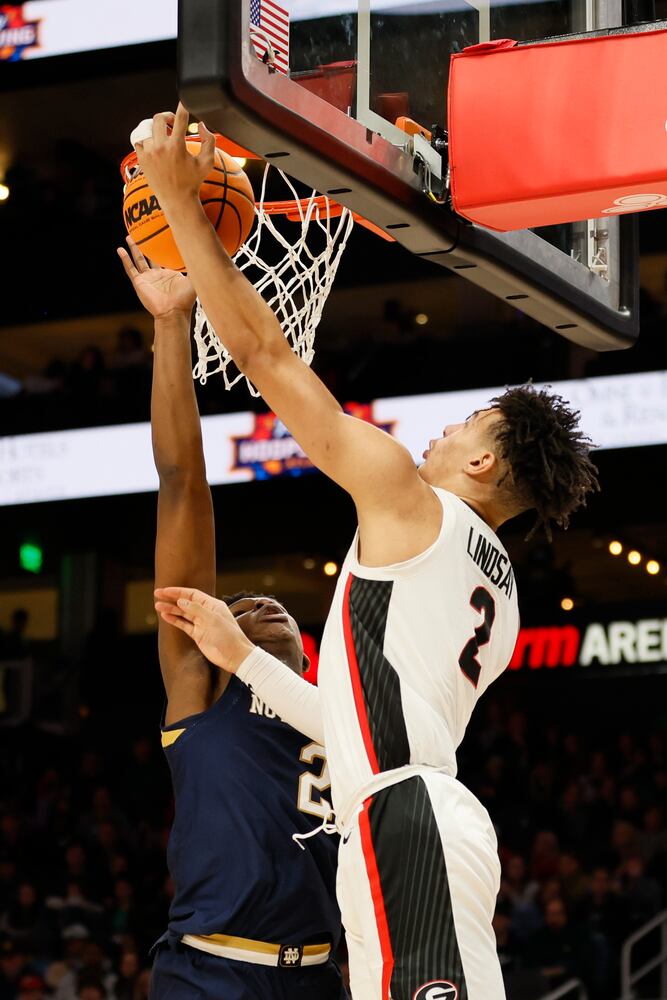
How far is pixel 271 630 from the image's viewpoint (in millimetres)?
3836

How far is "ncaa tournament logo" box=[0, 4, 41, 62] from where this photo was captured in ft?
40.6

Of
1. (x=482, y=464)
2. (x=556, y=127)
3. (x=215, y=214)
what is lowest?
(x=482, y=464)

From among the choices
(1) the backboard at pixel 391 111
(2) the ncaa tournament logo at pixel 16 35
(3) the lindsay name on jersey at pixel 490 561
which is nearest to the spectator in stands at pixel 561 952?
(1) the backboard at pixel 391 111

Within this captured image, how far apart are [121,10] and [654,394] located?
5.34 m

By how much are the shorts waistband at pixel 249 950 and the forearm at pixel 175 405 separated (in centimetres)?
108

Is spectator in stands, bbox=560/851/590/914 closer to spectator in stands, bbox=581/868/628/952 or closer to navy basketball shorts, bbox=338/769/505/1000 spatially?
spectator in stands, bbox=581/868/628/952

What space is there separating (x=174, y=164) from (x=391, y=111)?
719 millimetres

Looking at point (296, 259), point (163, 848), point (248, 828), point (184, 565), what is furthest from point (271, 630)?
point (163, 848)

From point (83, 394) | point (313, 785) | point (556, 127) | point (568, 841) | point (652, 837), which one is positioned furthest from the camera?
point (83, 394)

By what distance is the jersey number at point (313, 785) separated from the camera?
3.54 meters

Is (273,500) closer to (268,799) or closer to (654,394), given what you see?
(654,394)

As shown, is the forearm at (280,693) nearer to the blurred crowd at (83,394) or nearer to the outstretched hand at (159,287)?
the outstretched hand at (159,287)

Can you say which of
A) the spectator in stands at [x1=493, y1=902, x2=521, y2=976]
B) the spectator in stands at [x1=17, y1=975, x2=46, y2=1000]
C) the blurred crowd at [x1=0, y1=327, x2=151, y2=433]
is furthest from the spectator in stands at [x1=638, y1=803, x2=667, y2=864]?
the blurred crowd at [x1=0, y1=327, x2=151, y2=433]

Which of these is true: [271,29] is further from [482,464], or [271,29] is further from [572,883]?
[572,883]
